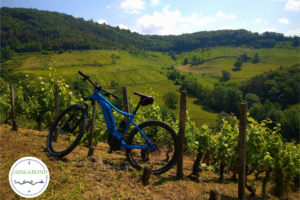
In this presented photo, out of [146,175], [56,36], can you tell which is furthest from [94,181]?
[56,36]

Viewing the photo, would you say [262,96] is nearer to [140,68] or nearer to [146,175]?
[140,68]

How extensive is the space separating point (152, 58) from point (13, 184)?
176 metres

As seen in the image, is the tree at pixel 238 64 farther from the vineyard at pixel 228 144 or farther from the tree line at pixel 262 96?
the vineyard at pixel 228 144

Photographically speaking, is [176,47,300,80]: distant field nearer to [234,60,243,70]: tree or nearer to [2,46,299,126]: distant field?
[2,46,299,126]: distant field

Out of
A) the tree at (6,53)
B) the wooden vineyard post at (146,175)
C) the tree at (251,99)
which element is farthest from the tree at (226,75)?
the tree at (6,53)

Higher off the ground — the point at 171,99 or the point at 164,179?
the point at 164,179

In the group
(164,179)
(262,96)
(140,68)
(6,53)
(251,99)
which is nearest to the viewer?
(164,179)

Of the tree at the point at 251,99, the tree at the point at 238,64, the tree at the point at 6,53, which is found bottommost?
the tree at the point at 251,99

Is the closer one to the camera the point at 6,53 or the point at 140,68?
the point at 6,53

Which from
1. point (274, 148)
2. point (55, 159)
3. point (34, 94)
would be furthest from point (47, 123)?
point (274, 148)

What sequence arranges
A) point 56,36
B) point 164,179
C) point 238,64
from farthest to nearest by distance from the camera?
point 56,36
point 238,64
point 164,179

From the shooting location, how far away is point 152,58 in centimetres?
17450

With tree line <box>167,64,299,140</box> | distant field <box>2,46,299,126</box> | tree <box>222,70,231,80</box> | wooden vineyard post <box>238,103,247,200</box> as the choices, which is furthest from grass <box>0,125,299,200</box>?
tree <box>222,70,231,80</box>


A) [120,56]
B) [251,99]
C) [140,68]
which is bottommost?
[251,99]
